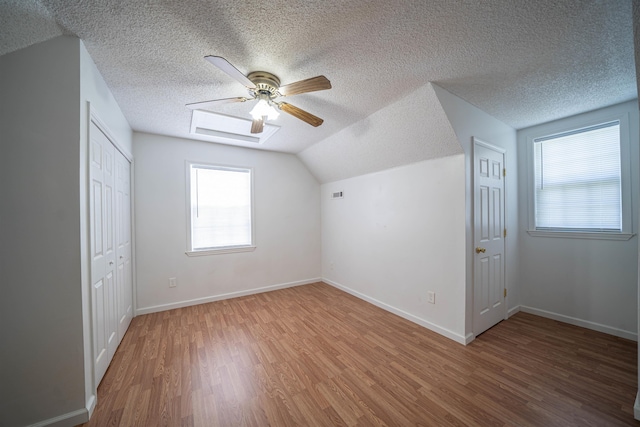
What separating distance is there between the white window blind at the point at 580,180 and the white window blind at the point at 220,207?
4.19m

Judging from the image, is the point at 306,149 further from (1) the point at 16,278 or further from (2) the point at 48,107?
(1) the point at 16,278

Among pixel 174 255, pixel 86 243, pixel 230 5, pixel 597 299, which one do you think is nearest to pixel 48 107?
pixel 86 243

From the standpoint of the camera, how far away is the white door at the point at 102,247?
1.67 meters

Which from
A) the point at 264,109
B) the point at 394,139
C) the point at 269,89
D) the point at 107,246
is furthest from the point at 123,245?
the point at 394,139

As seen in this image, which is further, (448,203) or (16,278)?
(448,203)

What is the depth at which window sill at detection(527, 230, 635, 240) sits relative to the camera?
2.34 metres

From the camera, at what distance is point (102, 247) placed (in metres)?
1.89

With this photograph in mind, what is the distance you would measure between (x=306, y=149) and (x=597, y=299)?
4.15 m

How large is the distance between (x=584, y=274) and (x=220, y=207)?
4.83 m

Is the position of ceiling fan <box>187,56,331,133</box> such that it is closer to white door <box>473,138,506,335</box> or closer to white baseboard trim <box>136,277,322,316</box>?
white door <box>473,138,506,335</box>

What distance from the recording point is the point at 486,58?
64.8 inches

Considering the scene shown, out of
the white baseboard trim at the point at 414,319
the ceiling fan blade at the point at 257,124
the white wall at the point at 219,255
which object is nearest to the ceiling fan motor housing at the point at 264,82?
the ceiling fan blade at the point at 257,124

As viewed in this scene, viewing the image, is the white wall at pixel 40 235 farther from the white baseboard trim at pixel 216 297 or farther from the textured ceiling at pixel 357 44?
the white baseboard trim at pixel 216 297

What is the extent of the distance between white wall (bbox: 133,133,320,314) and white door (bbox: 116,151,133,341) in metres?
0.20
